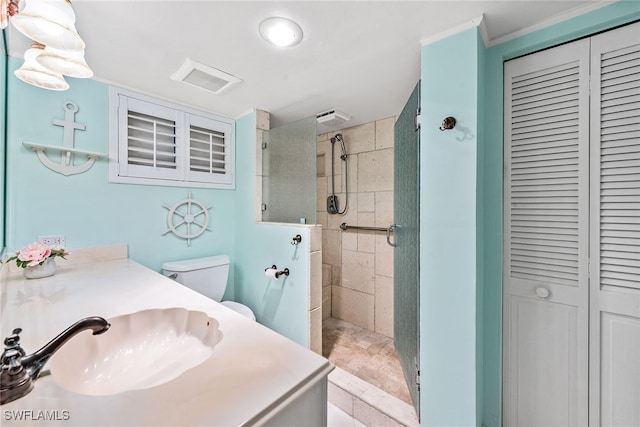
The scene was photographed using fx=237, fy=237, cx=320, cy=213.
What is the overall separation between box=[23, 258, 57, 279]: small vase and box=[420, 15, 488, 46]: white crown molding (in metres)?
2.28

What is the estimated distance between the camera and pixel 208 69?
1.47 meters

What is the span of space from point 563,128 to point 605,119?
13 centimetres

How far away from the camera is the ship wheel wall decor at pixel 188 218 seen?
1961mm

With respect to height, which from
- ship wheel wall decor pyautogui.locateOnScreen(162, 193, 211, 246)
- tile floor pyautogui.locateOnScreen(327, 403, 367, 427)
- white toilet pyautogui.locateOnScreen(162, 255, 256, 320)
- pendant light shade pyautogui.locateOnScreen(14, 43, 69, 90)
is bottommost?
tile floor pyautogui.locateOnScreen(327, 403, 367, 427)

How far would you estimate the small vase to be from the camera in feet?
4.01

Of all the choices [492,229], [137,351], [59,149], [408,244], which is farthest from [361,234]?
[59,149]

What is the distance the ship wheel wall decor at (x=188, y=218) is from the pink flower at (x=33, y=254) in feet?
2.33

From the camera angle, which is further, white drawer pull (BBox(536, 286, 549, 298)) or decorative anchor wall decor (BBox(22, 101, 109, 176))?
decorative anchor wall decor (BBox(22, 101, 109, 176))

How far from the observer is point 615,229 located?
1.01m

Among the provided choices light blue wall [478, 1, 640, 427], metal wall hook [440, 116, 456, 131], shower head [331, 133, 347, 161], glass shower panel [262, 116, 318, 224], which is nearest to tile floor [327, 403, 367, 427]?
light blue wall [478, 1, 640, 427]

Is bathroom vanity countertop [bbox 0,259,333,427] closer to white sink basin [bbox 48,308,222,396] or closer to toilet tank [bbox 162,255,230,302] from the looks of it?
white sink basin [bbox 48,308,222,396]

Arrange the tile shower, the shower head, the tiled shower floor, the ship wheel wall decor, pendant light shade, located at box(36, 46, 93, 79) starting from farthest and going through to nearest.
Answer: the shower head
the tile shower
the ship wheel wall decor
the tiled shower floor
pendant light shade, located at box(36, 46, 93, 79)

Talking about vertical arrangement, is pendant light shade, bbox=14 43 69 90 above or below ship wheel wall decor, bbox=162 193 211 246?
above

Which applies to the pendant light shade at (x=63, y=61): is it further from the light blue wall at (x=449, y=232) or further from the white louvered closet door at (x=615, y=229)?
the white louvered closet door at (x=615, y=229)
